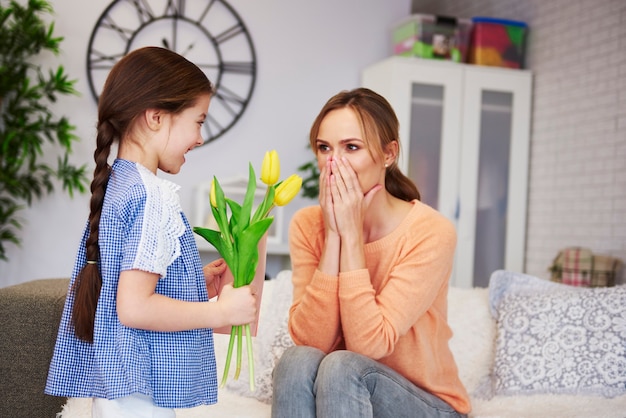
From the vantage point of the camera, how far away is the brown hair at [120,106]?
1476mm

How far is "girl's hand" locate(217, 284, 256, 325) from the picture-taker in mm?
1443

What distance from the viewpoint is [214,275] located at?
1702 millimetres

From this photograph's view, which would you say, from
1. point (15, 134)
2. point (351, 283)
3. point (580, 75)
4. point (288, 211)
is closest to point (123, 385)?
point (351, 283)

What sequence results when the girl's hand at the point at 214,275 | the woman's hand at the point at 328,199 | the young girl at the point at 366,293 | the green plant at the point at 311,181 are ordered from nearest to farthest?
the girl's hand at the point at 214,275, the young girl at the point at 366,293, the woman's hand at the point at 328,199, the green plant at the point at 311,181

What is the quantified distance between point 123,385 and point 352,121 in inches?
34.9

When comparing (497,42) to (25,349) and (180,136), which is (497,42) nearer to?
(25,349)

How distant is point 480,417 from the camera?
2.08m

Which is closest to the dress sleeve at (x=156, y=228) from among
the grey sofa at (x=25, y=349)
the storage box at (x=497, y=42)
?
the grey sofa at (x=25, y=349)

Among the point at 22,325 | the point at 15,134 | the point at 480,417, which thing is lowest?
the point at 480,417

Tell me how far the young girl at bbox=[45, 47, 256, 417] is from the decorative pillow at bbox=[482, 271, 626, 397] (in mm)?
1205

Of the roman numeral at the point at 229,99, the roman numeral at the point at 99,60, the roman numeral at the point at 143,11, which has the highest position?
the roman numeral at the point at 143,11

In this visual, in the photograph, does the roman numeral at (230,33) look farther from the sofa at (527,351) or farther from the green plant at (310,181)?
the sofa at (527,351)

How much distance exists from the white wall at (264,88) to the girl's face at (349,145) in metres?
2.49

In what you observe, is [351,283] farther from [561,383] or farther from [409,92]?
[409,92]
